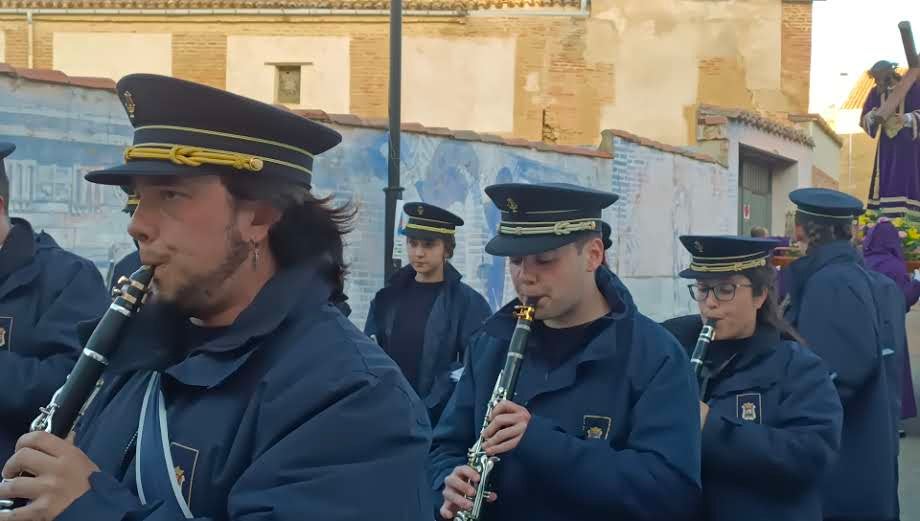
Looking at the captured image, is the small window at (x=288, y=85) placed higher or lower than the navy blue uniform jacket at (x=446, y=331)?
higher

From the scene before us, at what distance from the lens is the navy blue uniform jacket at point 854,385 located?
5.91m

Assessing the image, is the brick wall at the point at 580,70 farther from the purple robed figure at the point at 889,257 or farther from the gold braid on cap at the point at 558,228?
the gold braid on cap at the point at 558,228

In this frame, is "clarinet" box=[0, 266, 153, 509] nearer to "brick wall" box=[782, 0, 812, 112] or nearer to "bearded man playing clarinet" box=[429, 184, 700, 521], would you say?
"bearded man playing clarinet" box=[429, 184, 700, 521]

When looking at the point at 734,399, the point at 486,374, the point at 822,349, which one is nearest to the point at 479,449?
the point at 486,374

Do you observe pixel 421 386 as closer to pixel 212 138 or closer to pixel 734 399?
pixel 734 399

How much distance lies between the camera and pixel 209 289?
98.3 inches

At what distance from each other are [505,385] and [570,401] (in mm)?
200

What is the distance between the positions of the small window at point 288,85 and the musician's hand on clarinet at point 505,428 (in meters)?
24.1

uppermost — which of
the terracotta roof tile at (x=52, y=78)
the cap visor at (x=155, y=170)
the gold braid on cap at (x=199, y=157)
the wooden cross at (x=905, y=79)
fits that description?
the wooden cross at (x=905, y=79)

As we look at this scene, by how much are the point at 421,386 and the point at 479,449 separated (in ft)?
→ 13.3

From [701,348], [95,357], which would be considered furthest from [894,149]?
[95,357]

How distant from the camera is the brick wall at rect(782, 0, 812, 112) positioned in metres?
25.2

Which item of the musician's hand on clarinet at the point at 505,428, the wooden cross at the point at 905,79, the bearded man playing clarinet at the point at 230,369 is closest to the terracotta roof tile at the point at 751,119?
the wooden cross at the point at 905,79

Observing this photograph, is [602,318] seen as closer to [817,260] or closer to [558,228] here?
[558,228]
